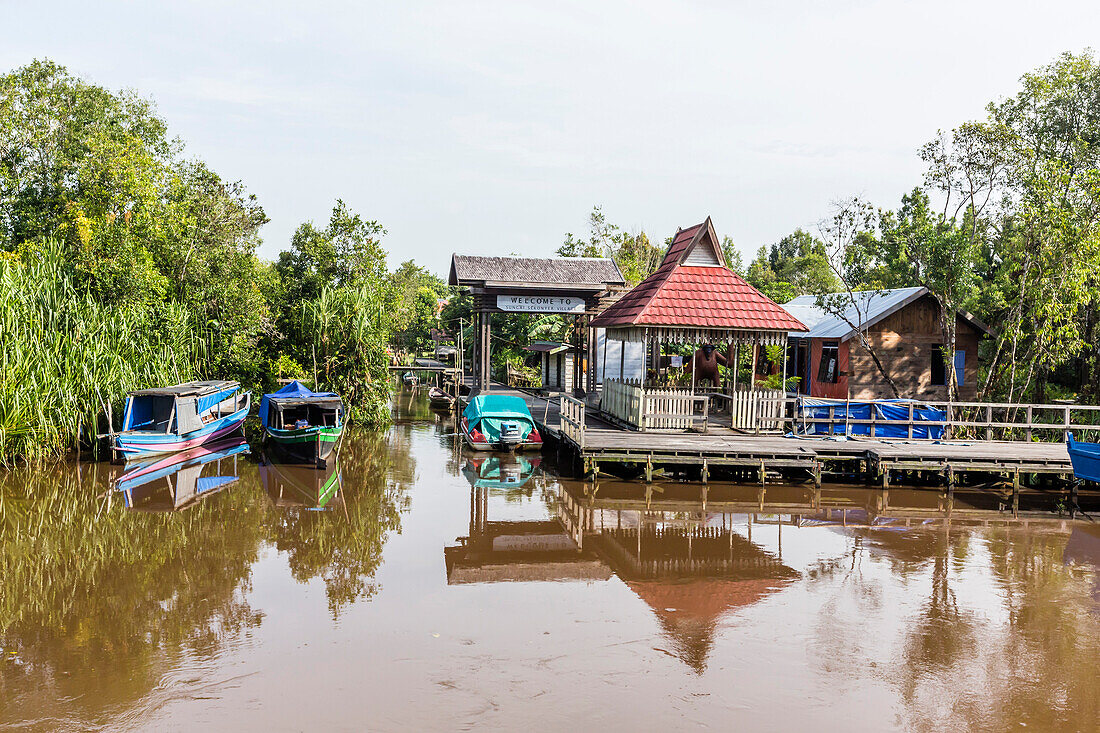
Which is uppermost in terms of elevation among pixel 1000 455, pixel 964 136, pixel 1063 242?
pixel 964 136

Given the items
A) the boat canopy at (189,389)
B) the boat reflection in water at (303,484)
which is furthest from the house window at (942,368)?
the boat canopy at (189,389)

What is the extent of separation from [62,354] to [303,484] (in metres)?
7.63

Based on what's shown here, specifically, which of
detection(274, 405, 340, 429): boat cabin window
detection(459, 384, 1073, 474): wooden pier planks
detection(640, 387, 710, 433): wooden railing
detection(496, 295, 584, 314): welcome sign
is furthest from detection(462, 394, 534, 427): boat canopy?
detection(496, 295, 584, 314): welcome sign

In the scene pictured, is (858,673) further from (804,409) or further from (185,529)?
(804,409)

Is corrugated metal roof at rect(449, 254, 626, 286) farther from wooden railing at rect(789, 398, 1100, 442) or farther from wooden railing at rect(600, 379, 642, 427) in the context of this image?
wooden railing at rect(789, 398, 1100, 442)

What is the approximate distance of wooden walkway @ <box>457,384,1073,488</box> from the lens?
1928 centimetres

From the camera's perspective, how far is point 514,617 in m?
11.0

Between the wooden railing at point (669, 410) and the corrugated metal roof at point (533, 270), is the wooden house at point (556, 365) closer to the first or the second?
the corrugated metal roof at point (533, 270)

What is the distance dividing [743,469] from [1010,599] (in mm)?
8772

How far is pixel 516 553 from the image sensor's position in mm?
14273

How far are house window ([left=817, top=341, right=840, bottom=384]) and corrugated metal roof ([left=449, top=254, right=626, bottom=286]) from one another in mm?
8290

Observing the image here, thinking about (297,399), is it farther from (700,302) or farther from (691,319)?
(700,302)

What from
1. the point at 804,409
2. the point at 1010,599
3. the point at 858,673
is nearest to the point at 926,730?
the point at 858,673

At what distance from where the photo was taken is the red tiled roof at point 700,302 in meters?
21.9
